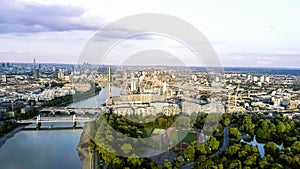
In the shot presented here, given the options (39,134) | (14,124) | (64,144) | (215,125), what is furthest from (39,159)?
(215,125)

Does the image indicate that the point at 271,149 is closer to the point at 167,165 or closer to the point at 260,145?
the point at 260,145

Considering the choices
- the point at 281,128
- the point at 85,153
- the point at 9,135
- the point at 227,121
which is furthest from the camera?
the point at 227,121

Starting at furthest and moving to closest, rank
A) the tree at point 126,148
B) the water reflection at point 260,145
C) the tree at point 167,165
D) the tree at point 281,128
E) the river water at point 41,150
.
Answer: the tree at point 281,128 → the water reflection at point 260,145 → the river water at point 41,150 → the tree at point 126,148 → the tree at point 167,165

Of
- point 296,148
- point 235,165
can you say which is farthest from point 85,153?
point 296,148

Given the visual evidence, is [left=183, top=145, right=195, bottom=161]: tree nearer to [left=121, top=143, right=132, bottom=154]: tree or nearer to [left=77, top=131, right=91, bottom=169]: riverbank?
[left=121, top=143, right=132, bottom=154]: tree

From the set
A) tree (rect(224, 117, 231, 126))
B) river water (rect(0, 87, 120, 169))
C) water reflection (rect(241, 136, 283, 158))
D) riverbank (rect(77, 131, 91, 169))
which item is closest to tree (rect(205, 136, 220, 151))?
water reflection (rect(241, 136, 283, 158))

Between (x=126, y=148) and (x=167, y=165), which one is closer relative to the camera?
(x=167, y=165)

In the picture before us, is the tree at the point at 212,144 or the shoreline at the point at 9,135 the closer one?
the tree at the point at 212,144

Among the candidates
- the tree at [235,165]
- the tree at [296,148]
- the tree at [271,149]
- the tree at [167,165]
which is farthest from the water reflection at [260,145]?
the tree at [167,165]

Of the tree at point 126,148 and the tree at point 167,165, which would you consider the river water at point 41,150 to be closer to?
the tree at point 126,148
